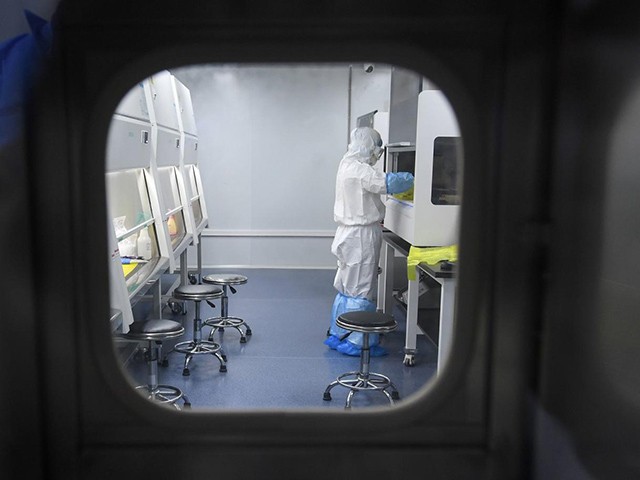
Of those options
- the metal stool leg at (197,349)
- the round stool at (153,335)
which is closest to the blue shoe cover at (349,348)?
the metal stool leg at (197,349)

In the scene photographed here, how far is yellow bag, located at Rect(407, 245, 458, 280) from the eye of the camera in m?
3.40

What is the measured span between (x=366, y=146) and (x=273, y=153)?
2.67 m

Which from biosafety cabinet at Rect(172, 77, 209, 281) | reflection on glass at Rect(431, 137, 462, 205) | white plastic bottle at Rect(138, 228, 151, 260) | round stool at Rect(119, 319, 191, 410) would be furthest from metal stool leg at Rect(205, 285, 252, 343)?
reflection on glass at Rect(431, 137, 462, 205)

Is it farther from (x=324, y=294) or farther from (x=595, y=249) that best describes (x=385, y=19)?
(x=324, y=294)

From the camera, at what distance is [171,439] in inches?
46.6

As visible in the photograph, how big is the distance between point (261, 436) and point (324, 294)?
4755 millimetres

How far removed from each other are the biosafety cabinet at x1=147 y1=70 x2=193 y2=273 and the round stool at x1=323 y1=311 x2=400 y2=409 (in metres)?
1.13

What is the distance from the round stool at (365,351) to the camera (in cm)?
323

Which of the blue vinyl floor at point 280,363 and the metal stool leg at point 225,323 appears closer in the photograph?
the blue vinyl floor at point 280,363

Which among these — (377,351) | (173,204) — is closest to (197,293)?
(173,204)

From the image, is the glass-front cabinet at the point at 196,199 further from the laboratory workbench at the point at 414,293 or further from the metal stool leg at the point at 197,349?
the laboratory workbench at the point at 414,293

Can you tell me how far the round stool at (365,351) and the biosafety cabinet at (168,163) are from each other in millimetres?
1128

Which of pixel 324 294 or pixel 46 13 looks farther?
pixel 324 294

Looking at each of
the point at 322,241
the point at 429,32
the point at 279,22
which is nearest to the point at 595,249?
the point at 429,32
